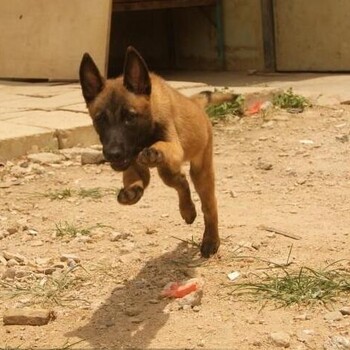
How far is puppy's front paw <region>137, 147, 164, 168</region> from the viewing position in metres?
3.80

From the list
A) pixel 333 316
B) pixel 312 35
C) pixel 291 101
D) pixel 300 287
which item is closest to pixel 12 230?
pixel 300 287

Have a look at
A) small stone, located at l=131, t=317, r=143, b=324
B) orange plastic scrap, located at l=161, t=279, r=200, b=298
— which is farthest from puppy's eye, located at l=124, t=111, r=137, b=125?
small stone, located at l=131, t=317, r=143, b=324

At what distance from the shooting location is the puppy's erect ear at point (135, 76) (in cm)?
420

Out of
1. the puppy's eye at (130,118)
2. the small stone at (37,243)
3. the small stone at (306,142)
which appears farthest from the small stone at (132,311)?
the small stone at (306,142)

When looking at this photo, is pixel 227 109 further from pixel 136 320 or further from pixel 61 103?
pixel 136 320

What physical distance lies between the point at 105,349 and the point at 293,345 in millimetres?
864

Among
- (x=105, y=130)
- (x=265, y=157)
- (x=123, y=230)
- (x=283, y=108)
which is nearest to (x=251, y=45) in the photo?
(x=283, y=108)

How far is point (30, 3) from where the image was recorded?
11578 millimetres

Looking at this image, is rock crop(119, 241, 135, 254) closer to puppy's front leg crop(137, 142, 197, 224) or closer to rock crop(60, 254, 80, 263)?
rock crop(60, 254, 80, 263)

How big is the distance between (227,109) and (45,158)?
8.08ft

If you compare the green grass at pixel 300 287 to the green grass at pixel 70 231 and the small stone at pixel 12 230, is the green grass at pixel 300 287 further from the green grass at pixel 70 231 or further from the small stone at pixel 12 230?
the small stone at pixel 12 230

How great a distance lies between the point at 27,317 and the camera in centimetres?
384

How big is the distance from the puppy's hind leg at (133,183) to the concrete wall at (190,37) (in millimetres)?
10101

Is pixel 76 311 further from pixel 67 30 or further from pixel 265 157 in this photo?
pixel 67 30
